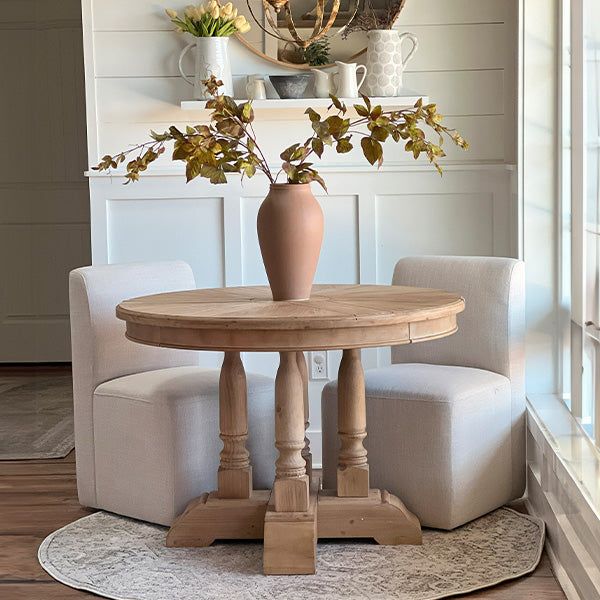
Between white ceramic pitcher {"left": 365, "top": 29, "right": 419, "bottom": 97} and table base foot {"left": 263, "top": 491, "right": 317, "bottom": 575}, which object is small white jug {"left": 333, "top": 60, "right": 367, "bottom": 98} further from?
table base foot {"left": 263, "top": 491, "right": 317, "bottom": 575}

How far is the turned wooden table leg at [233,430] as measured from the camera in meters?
3.20

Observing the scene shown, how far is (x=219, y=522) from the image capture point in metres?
3.18

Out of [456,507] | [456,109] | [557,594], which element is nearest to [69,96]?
[456,109]

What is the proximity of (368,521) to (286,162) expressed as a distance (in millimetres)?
1024

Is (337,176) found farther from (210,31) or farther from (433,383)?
(433,383)

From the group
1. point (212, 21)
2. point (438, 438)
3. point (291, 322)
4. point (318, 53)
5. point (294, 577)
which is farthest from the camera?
point (318, 53)

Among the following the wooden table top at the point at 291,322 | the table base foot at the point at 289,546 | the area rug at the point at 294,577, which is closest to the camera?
the wooden table top at the point at 291,322

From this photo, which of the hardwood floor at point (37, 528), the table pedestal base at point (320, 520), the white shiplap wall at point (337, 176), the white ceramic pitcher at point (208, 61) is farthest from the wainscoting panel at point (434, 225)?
the hardwood floor at point (37, 528)

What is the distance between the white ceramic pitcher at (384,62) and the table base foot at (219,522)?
1.59 meters

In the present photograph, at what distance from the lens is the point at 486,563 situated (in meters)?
3.03

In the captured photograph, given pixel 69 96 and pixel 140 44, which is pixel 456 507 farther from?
pixel 69 96

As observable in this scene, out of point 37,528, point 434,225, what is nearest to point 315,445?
point 434,225

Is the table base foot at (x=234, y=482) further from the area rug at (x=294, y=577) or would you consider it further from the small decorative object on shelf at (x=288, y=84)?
the small decorative object on shelf at (x=288, y=84)

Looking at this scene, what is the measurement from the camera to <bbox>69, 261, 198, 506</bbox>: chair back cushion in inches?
141
